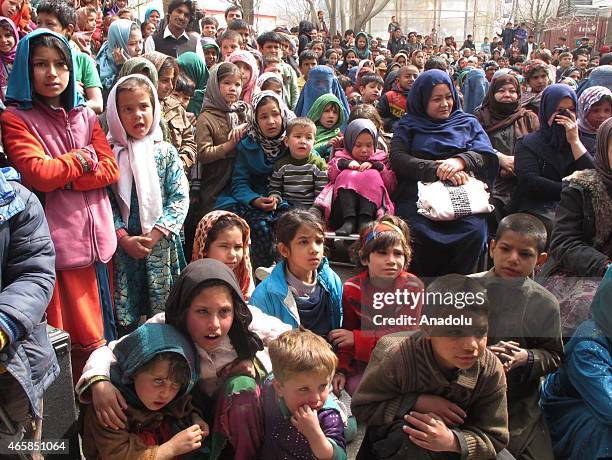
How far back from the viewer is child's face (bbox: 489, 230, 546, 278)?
2.73 m

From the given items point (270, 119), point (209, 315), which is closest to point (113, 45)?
point (270, 119)

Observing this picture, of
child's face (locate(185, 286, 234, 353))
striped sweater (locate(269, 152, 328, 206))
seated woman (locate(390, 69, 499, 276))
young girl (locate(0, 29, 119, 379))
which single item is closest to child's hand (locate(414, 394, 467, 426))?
child's face (locate(185, 286, 234, 353))

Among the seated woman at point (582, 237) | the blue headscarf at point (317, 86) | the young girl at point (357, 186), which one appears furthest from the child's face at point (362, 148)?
the blue headscarf at point (317, 86)

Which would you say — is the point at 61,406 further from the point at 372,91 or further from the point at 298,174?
the point at 372,91

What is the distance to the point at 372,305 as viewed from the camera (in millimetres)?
2998

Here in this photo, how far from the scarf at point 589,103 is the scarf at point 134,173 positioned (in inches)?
124

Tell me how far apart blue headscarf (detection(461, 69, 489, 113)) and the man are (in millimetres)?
3708

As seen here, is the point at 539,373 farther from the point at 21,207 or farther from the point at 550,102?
the point at 550,102

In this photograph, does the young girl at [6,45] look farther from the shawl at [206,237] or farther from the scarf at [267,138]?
the shawl at [206,237]

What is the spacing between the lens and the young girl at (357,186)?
156 inches

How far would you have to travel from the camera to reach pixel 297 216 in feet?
9.95

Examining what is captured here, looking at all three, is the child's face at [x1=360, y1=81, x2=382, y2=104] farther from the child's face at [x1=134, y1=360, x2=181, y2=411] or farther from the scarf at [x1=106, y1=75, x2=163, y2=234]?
the child's face at [x1=134, y1=360, x2=181, y2=411]

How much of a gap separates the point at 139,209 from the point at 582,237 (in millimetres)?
2404

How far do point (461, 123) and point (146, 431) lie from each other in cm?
292
